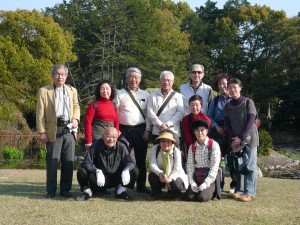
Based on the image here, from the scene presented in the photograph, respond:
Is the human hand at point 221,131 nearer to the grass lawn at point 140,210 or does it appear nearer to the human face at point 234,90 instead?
the human face at point 234,90

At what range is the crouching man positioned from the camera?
5.87 metres

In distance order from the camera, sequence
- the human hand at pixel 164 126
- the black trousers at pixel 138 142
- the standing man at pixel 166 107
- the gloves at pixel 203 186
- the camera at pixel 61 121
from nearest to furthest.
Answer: the gloves at pixel 203 186
the camera at pixel 61 121
the human hand at pixel 164 126
the standing man at pixel 166 107
the black trousers at pixel 138 142

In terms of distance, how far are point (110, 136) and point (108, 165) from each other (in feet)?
1.47

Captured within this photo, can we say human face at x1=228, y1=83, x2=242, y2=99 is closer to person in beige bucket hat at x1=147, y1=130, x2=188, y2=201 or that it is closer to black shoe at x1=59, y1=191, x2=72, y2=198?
person in beige bucket hat at x1=147, y1=130, x2=188, y2=201

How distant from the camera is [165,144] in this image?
5945mm

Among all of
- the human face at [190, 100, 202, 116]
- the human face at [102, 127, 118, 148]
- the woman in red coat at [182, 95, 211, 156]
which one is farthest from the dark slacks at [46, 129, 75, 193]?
the human face at [190, 100, 202, 116]

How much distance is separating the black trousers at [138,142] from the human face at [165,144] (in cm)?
63

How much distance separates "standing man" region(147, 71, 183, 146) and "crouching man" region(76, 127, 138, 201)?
0.67 m

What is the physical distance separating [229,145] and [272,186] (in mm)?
2048

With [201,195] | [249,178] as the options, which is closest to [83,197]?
[201,195]

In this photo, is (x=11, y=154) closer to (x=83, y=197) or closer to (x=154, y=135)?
(x=154, y=135)

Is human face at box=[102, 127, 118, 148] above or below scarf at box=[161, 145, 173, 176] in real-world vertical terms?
above

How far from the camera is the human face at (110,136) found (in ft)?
19.2

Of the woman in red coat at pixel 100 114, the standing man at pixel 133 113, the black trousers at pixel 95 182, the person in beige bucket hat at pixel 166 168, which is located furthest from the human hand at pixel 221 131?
the woman in red coat at pixel 100 114
